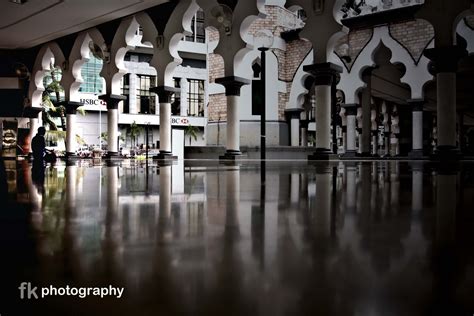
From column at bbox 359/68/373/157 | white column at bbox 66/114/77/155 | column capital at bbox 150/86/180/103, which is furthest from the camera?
column at bbox 359/68/373/157

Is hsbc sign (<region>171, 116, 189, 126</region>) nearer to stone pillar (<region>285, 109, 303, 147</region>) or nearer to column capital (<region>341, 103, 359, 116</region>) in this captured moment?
stone pillar (<region>285, 109, 303, 147</region>)

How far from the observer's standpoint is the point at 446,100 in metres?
9.63

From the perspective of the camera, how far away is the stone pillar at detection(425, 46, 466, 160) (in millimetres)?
9430

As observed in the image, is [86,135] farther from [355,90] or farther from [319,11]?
[319,11]

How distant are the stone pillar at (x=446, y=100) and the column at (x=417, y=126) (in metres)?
9.56

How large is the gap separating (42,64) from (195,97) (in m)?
28.7

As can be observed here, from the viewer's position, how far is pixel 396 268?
108 cm

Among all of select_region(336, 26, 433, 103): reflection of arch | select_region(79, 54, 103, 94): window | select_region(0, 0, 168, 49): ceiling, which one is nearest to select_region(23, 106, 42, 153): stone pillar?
select_region(0, 0, 168, 49): ceiling

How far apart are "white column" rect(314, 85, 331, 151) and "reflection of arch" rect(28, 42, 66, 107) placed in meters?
12.5

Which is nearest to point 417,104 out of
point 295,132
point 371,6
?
point 371,6

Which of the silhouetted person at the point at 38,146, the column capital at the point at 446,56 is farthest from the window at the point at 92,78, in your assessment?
the column capital at the point at 446,56

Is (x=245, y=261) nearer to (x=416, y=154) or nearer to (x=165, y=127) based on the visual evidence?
(x=165, y=127)

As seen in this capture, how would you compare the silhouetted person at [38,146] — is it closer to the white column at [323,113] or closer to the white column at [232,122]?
the white column at [232,122]

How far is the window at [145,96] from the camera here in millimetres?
47094
